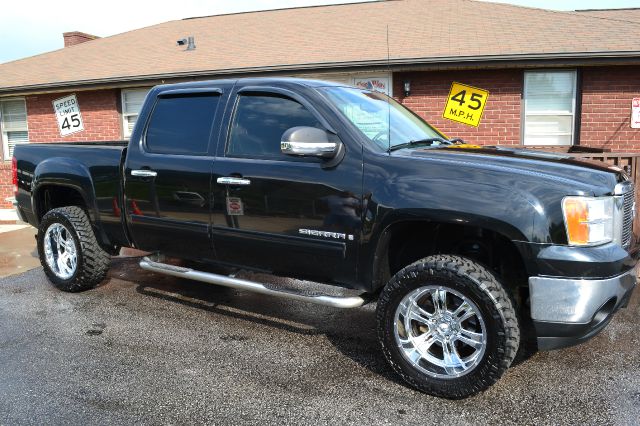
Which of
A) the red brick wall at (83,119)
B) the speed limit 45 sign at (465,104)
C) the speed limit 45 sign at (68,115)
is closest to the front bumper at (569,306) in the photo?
the speed limit 45 sign at (465,104)

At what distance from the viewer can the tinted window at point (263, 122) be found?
3904 mm

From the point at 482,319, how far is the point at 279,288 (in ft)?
4.77

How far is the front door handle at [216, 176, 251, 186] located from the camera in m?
3.93

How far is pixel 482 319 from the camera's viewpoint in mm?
3141

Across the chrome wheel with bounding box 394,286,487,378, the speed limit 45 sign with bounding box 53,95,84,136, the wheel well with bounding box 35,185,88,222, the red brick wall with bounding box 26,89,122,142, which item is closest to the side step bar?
the chrome wheel with bounding box 394,286,487,378

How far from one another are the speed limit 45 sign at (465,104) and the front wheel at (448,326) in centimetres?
701

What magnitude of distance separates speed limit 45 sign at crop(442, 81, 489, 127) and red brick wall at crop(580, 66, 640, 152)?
1709 mm

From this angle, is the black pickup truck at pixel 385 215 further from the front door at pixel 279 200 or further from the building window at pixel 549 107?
the building window at pixel 549 107

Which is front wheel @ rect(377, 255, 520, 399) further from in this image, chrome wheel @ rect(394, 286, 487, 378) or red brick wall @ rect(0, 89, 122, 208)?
red brick wall @ rect(0, 89, 122, 208)

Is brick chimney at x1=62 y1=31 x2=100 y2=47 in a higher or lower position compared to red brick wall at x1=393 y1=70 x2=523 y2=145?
higher

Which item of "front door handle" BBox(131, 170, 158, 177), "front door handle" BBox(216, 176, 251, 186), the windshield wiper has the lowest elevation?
"front door handle" BBox(216, 176, 251, 186)

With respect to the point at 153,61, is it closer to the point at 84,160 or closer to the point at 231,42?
the point at 231,42

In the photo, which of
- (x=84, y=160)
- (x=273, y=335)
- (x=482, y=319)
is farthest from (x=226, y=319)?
(x=482, y=319)

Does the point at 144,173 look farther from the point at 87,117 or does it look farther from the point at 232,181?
the point at 87,117
